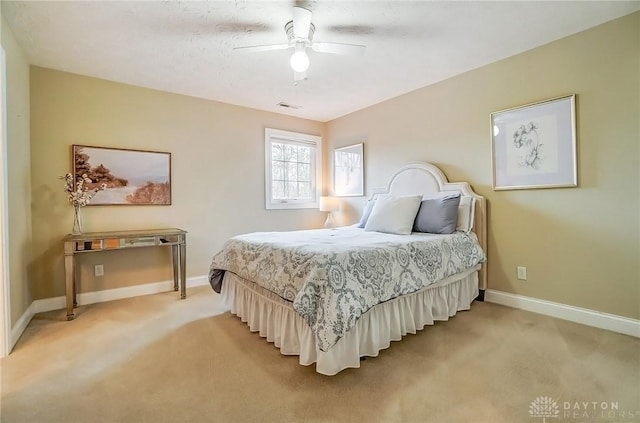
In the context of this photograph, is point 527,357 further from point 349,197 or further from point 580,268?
point 349,197

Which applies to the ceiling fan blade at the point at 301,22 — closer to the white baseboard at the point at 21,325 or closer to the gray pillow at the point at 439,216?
the gray pillow at the point at 439,216

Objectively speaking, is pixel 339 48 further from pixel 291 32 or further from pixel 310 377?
pixel 310 377

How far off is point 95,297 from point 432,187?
3989 mm

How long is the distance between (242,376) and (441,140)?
3.16 metres

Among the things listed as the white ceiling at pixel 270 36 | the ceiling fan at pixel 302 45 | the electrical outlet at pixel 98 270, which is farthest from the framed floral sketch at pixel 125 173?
the ceiling fan at pixel 302 45

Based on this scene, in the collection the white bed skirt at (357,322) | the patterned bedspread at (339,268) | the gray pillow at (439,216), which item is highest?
the gray pillow at (439,216)

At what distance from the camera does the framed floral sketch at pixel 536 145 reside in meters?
2.60

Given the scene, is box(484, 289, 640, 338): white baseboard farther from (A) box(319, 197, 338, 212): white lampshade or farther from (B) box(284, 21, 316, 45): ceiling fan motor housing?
(B) box(284, 21, 316, 45): ceiling fan motor housing

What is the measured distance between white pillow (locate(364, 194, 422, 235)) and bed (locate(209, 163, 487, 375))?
0.4 inches

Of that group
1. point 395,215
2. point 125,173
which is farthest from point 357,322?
point 125,173

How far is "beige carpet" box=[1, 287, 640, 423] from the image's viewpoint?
1503mm

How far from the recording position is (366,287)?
193 centimetres

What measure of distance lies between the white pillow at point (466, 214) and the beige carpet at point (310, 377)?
91 cm

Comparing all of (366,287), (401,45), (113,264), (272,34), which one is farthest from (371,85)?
(113,264)
